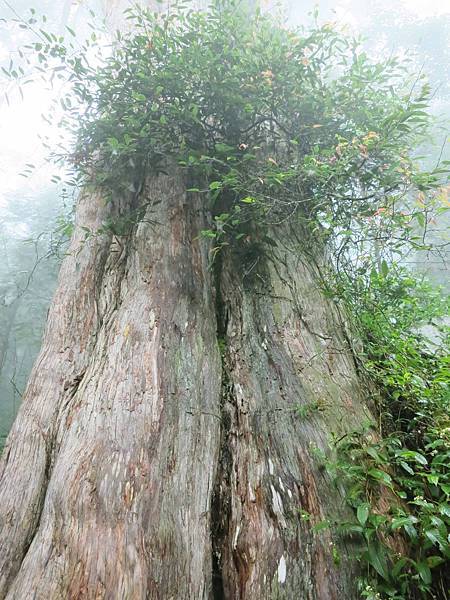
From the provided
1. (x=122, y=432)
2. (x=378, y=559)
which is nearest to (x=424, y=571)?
(x=378, y=559)

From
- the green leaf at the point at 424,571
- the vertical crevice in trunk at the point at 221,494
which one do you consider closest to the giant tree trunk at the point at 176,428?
the vertical crevice in trunk at the point at 221,494

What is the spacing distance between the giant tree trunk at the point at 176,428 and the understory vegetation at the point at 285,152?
21 cm

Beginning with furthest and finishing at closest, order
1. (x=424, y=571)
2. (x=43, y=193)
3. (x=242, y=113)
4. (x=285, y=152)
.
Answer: (x=43, y=193) → (x=285, y=152) → (x=242, y=113) → (x=424, y=571)

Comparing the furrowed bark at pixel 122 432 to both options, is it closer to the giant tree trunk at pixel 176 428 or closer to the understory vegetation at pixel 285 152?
the giant tree trunk at pixel 176 428

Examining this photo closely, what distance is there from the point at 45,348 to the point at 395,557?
2.10 metres

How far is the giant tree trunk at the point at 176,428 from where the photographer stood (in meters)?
1.45

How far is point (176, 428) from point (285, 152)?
231cm

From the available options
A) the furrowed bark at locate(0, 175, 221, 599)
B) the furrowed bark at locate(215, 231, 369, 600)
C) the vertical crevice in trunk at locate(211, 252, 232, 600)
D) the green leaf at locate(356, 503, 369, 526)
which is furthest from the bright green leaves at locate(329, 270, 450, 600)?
the furrowed bark at locate(0, 175, 221, 599)

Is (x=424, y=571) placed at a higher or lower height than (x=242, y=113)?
lower

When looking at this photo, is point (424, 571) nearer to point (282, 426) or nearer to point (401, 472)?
point (401, 472)

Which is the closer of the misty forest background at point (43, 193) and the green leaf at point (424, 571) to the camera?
the green leaf at point (424, 571)

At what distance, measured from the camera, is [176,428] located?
1.88 metres

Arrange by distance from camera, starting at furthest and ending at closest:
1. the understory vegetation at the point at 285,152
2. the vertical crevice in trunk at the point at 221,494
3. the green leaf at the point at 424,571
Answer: the understory vegetation at the point at 285,152, the vertical crevice in trunk at the point at 221,494, the green leaf at the point at 424,571

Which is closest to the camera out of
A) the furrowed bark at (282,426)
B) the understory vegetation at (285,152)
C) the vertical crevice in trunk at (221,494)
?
the furrowed bark at (282,426)
